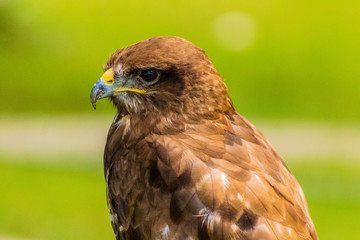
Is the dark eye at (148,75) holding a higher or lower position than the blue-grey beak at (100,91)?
higher

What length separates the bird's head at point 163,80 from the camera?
491 centimetres

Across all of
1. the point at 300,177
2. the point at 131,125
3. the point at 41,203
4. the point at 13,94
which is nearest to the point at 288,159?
the point at 300,177

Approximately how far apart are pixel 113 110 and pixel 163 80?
5.62 meters

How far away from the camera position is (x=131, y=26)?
14.1 meters

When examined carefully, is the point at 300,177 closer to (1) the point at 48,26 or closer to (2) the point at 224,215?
(1) the point at 48,26

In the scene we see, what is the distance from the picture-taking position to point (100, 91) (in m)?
5.02

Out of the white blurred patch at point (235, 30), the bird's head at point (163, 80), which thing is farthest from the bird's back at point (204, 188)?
the white blurred patch at point (235, 30)

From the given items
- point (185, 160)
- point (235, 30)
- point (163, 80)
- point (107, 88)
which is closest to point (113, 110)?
point (235, 30)

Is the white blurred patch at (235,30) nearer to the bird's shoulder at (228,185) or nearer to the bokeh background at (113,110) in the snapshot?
the bokeh background at (113,110)

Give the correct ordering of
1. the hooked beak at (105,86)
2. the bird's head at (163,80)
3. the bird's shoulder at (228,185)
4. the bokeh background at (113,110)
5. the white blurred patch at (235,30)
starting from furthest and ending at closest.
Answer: the white blurred patch at (235,30) < the bokeh background at (113,110) < the hooked beak at (105,86) < the bird's head at (163,80) < the bird's shoulder at (228,185)

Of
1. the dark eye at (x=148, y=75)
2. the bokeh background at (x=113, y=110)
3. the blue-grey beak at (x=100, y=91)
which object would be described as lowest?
the bokeh background at (x=113, y=110)

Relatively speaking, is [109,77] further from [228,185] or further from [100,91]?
[228,185]

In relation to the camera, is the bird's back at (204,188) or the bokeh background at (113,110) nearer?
the bird's back at (204,188)

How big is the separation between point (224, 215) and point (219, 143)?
19.0 inches
